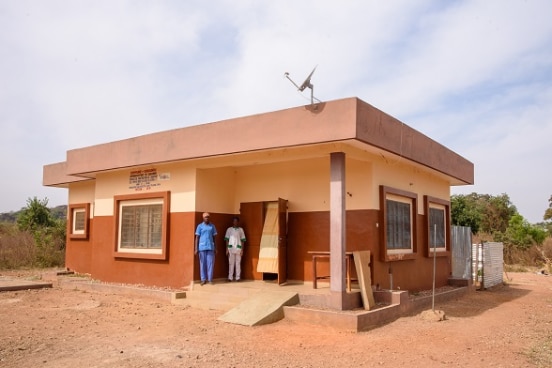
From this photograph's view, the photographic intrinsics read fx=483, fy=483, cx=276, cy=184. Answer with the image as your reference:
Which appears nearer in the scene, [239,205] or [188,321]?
[188,321]

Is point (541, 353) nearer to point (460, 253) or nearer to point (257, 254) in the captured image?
point (257, 254)

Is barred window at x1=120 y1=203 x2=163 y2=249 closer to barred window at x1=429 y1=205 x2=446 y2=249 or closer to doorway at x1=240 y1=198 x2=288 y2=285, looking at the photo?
doorway at x1=240 y1=198 x2=288 y2=285

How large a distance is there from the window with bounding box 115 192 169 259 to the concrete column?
4.38m

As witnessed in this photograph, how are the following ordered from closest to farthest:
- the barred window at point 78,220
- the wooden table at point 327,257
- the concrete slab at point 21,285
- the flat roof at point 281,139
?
the flat roof at point 281,139, the wooden table at point 327,257, the concrete slab at point 21,285, the barred window at point 78,220

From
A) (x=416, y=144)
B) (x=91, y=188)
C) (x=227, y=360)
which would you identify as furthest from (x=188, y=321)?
(x=91, y=188)

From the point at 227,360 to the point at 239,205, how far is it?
5.78 meters

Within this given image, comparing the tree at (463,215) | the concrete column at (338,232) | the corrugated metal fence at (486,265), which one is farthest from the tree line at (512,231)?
the concrete column at (338,232)

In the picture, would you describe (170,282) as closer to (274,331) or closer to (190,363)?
(274,331)

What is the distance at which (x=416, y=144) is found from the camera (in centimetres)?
1039

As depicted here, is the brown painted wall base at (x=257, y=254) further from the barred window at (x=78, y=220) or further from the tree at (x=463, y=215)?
the tree at (x=463, y=215)

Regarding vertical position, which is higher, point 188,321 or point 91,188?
point 91,188

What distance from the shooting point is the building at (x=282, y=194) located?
8641mm

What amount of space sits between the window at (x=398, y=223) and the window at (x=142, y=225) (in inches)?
192

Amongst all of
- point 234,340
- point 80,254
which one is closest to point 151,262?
point 234,340
